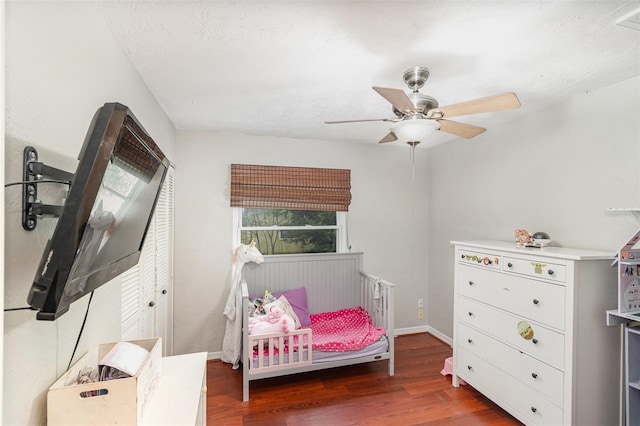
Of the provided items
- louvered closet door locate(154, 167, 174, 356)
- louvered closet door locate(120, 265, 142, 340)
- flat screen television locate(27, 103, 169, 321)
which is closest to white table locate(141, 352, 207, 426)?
louvered closet door locate(120, 265, 142, 340)

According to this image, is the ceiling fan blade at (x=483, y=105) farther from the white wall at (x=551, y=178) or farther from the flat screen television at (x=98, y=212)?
the flat screen television at (x=98, y=212)

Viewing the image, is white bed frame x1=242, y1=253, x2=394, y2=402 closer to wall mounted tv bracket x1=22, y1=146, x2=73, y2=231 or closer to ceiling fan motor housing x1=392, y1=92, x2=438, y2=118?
ceiling fan motor housing x1=392, y1=92, x2=438, y2=118

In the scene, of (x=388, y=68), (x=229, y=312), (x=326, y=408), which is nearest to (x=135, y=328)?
(x=229, y=312)

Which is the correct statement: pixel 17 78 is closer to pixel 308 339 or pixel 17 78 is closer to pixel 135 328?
pixel 135 328

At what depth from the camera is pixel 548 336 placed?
1.86 metres

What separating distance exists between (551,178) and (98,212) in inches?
112

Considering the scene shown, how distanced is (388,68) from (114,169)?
58.0 inches

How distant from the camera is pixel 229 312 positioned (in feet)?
9.41

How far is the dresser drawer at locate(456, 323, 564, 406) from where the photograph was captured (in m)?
1.82

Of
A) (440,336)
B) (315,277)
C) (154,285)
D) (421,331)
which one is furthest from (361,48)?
(421,331)

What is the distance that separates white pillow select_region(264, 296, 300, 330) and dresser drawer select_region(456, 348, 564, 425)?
145cm

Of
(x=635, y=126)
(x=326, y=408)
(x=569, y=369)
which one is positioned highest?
(x=635, y=126)

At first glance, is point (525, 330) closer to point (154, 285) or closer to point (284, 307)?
point (284, 307)

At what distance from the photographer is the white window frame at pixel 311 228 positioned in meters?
3.16
